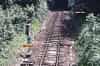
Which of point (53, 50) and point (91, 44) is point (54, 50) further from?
point (91, 44)

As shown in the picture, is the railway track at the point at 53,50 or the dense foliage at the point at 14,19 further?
the dense foliage at the point at 14,19

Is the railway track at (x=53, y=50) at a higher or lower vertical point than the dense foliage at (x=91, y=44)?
lower

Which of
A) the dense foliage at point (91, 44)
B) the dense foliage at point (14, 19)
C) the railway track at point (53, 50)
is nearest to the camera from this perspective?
the dense foliage at point (91, 44)

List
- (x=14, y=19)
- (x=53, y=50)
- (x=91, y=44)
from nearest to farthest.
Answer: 1. (x=91, y=44)
2. (x=53, y=50)
3. (x=14, y=19)

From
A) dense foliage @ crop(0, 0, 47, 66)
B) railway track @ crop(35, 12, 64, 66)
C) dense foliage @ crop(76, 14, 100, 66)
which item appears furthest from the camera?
dense foliage @ crop(0, 0, 47, 66)

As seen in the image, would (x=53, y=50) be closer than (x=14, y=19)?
Yes

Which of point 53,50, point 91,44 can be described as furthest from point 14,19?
point 91,44

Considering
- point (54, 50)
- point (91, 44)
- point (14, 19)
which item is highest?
point (14, 19)

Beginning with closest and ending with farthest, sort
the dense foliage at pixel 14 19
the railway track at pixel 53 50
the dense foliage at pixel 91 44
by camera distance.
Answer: the dense foliage at pixel 91 44
the railway track at pixel 53 50
the dense foliage at pixel 14 19

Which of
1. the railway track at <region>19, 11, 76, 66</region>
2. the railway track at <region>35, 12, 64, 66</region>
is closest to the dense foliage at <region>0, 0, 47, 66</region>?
the railway track at <region>19, 11, 76, 66</region>

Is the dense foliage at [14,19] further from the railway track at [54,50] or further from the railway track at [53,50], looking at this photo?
the railway track at [53,50]

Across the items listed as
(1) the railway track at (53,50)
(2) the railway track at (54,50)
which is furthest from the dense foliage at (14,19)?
(1) the railway track at (53,50)

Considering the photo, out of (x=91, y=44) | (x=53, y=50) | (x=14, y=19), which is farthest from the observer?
(x=14, y=19)

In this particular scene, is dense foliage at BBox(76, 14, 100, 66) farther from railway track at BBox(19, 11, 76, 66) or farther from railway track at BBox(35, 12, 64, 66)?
railway track at BBox(35, 12, 64, 66)
